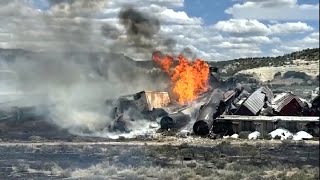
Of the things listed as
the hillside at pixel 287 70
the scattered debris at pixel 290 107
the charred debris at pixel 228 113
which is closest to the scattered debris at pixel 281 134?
the charred debris at pixel 228 113

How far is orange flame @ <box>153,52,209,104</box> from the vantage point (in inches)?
2594

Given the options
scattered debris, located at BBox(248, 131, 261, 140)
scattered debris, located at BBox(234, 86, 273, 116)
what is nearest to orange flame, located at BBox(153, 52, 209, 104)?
scattered debris, located at BBox(234, 86, 273, 116)

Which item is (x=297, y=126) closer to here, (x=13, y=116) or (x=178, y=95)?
(x=178, y=95)

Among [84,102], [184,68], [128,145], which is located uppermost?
[184,68]

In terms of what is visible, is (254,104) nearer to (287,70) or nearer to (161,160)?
(161,160)

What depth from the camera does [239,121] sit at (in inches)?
1809

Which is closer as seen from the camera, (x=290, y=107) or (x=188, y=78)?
(x=290, y=107)

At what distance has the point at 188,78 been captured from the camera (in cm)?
6844

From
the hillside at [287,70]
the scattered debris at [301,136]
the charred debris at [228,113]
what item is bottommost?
the scattered debris at [301,136]

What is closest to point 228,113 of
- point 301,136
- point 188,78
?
point 301,136

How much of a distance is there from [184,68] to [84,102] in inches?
616

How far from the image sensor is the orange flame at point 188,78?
65875mm

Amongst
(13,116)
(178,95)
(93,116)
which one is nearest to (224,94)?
(178,95)

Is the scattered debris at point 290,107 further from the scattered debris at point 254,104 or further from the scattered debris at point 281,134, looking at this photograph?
the scattered debris at point 281,134
